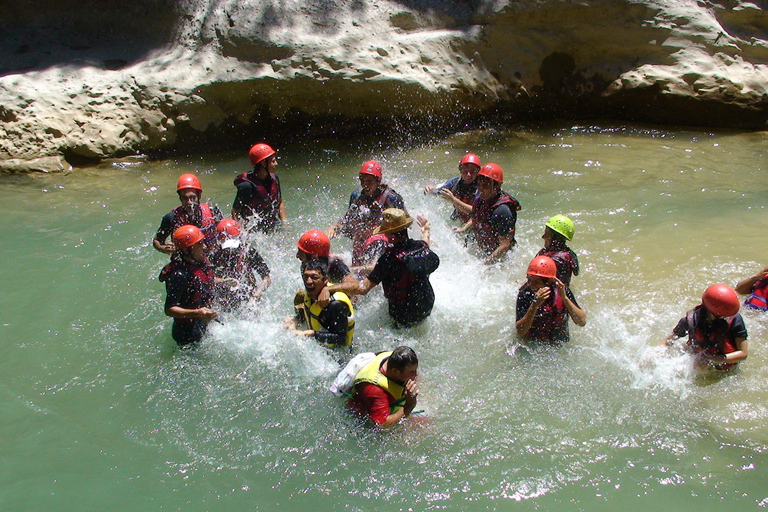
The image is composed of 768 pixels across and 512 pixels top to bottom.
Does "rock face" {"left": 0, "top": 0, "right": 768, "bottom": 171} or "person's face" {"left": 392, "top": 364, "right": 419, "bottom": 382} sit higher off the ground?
"rock face" {"left": 0, "top": 0, "right": 768, "bottom": 171}

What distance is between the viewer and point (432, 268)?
5.27 meters

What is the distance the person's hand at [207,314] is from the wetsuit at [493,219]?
9.90 feet

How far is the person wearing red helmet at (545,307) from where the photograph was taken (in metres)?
4.86

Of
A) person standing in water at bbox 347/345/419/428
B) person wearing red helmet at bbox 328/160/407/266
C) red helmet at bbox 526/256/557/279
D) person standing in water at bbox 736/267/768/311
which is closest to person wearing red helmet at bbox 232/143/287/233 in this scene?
person wearing red helmet at bbox 328/160/407/266

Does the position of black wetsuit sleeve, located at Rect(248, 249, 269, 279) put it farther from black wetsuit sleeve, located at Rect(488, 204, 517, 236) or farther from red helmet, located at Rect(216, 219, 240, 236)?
black wetsuit sleeve, located at Rect(488, 204, 517, 236)

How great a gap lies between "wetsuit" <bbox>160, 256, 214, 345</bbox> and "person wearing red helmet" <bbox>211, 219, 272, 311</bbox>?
0.38 metres

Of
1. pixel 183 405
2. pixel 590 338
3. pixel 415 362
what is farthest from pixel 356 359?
pixel 590 338

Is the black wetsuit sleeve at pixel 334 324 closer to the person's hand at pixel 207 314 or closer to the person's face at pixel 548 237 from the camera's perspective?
the person's hand at pixel 207 314

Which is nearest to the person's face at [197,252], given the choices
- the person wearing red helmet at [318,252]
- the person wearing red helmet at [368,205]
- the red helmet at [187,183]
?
the person wearing red helmet at [318,252]

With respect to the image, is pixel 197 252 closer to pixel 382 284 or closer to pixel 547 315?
pixel 382 284

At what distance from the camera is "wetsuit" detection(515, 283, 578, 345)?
5.09 metres

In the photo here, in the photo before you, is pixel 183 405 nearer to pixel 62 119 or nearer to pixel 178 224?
pixel 178 224

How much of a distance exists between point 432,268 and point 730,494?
8.80 ft

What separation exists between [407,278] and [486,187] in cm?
183
